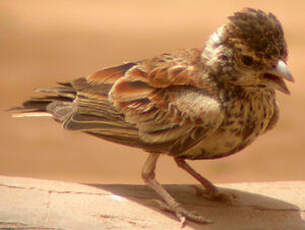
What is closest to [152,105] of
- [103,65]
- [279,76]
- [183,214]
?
[183,214]

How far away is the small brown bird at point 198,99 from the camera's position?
13.3ft

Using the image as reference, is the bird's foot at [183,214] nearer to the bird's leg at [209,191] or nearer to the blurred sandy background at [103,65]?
the bird's leg at [209,191]

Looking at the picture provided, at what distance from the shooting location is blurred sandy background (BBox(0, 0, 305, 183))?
752 centimetres

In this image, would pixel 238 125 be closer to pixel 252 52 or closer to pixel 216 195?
pixel 252 52

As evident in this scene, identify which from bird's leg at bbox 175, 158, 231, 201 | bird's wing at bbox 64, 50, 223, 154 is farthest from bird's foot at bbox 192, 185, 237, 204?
bird's wing at bbox 64, 50, 223, 154

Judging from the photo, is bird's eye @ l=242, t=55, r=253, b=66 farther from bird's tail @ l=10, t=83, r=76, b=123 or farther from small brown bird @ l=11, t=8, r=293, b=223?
bird's tail @ l=10, t=83, r=76, b=123

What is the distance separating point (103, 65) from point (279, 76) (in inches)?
195

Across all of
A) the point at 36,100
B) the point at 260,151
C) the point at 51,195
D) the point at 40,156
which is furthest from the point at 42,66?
the point at 51,195

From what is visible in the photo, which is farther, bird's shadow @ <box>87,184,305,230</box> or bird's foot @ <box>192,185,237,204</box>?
bird's foot @ <box>192,185,237,204</box>

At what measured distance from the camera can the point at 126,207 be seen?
4234 millimetres

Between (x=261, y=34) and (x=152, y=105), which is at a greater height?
(x=261, y=34)

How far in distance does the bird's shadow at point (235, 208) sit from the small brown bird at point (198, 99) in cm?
12

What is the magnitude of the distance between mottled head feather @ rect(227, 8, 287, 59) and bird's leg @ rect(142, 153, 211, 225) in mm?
1050

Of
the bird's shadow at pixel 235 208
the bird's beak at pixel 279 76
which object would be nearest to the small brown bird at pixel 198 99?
the bird's beak at pixel 279 76
